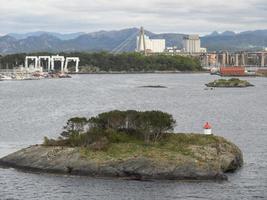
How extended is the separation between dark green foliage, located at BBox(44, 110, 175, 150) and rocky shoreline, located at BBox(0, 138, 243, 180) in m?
0.87

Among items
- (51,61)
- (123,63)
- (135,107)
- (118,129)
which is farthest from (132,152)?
(123,63)

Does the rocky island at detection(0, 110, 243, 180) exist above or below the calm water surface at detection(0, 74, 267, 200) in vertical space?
above

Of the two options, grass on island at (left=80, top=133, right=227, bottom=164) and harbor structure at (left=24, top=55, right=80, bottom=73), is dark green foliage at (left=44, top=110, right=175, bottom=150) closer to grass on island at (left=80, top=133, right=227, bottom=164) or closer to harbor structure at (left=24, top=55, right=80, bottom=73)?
grass on island at (left=80, top=133, right=227, bottom=164)

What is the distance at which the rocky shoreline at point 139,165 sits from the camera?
75.0 feet

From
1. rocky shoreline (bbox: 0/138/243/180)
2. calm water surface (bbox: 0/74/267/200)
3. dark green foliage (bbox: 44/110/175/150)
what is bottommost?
calm water surface (bbox: 0/74/267/200)

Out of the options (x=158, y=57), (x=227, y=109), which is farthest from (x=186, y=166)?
(x=158, y=57)

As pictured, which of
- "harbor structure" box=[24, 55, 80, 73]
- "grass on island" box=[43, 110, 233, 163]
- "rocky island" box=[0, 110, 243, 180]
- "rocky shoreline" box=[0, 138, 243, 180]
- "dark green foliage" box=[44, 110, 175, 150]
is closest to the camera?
"rocky shoreline" box=[0, 138, 243, 180]

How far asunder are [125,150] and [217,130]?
14.8m

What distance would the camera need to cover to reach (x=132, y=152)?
23.8 meters

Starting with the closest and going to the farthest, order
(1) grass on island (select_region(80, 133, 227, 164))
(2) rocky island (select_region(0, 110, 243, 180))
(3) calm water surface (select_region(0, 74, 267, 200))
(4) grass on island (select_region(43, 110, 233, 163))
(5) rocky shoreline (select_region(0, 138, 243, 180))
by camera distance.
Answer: (3) calm water surface (select_region(0, 74, 267, 200))
(5) rocky shoreline (select_region(0, 138, 243, 180))
(2) rocky island (select_region(0, 110, 243, 180))
(1) grass on island (select_region(80, 133, 227, 164))
(4) grass on island (select_region(43, 110, 233, 163))

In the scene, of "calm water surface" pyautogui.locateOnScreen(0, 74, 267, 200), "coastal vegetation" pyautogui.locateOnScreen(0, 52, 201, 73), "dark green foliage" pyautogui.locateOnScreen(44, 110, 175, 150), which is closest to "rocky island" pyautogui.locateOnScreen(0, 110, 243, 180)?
"dark green foliage" pyautogui.locateOnScreen(44, 110, 175, 150)

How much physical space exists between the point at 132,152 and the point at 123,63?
472 ft

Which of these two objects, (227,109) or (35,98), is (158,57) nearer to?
(35,98)

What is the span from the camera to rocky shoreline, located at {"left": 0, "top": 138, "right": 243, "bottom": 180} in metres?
22.9
